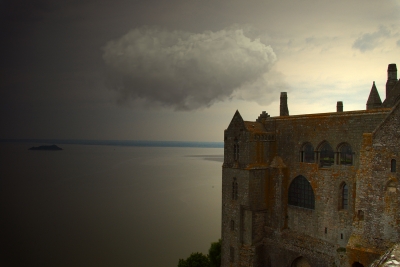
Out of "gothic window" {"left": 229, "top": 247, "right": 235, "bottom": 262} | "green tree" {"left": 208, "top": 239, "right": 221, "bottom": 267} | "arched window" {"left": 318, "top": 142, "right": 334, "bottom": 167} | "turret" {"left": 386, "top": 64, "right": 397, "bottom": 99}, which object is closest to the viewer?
"arched window" {"left": 318, "top": 142, "right": 334, "bottom": 167}

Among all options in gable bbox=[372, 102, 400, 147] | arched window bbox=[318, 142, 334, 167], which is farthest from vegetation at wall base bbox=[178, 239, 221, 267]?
gable bbox=[372, 102, 400, 147]

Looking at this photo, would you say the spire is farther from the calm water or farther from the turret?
the calm water

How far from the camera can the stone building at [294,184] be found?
1538 cm

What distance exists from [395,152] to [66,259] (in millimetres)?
34525

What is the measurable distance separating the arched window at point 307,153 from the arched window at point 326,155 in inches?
20.3

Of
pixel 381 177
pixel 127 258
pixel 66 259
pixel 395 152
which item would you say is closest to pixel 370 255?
pixel 381 177

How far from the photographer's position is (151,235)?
40.6 metres

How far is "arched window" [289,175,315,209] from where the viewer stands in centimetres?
1712

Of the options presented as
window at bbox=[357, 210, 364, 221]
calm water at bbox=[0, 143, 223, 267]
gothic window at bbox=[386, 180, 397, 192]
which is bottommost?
calm water at bbox=[0, 143, 223, 267]

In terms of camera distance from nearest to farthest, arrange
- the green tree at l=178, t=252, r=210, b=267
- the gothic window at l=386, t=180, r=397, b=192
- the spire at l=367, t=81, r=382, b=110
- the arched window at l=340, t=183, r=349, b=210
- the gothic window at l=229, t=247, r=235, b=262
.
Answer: the gothic window at l=386, t=180, r=397, b=192, the arched window at l=340, t=183, r=349, b=210, the gothic window at l=229, t=247, r=235, b=262, the spire at l=367, t=81, r=382, b=110, the green tree at l=178, t=252, r=210, b=267

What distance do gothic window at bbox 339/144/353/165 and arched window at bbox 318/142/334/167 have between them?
1.66ft

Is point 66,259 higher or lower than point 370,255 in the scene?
lower

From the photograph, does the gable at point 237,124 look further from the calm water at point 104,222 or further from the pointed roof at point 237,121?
the calm water at point 104,222

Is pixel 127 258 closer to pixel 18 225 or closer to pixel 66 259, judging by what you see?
pixel 66 259
